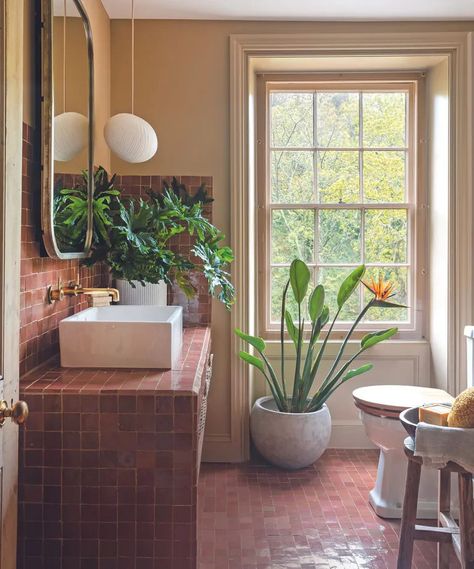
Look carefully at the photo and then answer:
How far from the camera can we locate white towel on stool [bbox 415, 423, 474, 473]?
163cm

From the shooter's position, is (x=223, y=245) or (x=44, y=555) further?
(x=223, y=245)

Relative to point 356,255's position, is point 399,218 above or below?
above

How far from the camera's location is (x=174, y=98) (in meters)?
3.28

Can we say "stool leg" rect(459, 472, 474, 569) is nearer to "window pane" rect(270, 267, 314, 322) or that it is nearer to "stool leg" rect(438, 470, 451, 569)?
"stool leg" rect(438, 470, 451, 569)

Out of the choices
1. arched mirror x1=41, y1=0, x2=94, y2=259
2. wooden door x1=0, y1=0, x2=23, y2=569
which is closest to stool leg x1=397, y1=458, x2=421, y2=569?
wooden door x1=0, y1=0, x2=23, y2=569

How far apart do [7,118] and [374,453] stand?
295 centimetres

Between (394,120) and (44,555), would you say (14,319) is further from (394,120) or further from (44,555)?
(394,120)

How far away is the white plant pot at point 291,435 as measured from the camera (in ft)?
10.0

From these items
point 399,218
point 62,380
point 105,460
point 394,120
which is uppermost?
point 394,120

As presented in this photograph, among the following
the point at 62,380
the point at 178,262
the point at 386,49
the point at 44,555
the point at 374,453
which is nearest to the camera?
the point at 44,555

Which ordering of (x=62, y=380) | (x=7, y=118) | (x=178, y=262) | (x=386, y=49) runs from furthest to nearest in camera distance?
(x=386, y=49) → (x=178, y=262) → (x=62, y=380) → (x=7, y=118)

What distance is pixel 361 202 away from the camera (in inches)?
143

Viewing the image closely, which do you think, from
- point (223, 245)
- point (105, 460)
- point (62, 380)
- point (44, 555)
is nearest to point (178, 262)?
point (223, 245)

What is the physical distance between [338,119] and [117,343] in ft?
7.84
